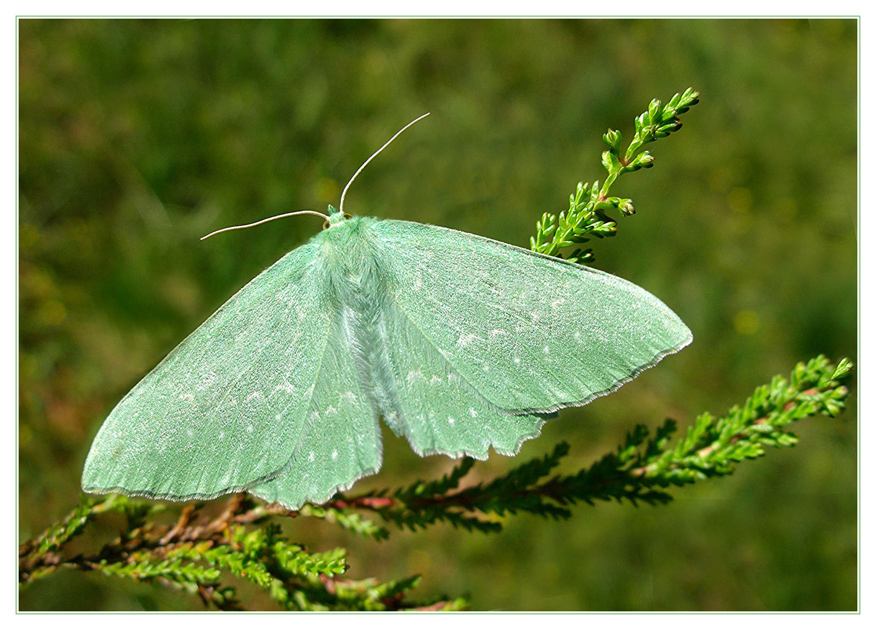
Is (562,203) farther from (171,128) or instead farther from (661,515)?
(171,128)

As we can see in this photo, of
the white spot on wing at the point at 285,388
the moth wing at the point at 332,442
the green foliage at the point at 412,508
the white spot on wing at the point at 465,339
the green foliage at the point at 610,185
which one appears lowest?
the green foliage at the point at 412,508

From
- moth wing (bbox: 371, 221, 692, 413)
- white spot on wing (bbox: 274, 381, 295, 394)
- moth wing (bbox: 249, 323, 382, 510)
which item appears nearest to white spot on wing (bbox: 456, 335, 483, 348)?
moth wing (bbox: 371, 221, 692, 413)

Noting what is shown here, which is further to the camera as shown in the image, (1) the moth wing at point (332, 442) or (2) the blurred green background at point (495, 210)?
(2) the blurred green background at point (495, 210)

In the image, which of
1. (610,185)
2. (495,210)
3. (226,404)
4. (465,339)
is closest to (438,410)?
(465,339)

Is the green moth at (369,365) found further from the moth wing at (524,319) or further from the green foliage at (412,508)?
the green foliage at (412,508)

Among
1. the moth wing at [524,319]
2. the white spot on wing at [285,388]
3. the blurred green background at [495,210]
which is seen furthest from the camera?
the blurred green background at [495,210]

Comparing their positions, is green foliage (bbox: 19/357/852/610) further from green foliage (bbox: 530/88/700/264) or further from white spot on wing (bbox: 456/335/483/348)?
green foliage (bbox: 530/88/700/264)

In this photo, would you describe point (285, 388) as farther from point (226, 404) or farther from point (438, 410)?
point (438, 410)

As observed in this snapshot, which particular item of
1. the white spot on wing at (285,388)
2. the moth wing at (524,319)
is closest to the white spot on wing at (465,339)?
the moth wing at (524,319)
